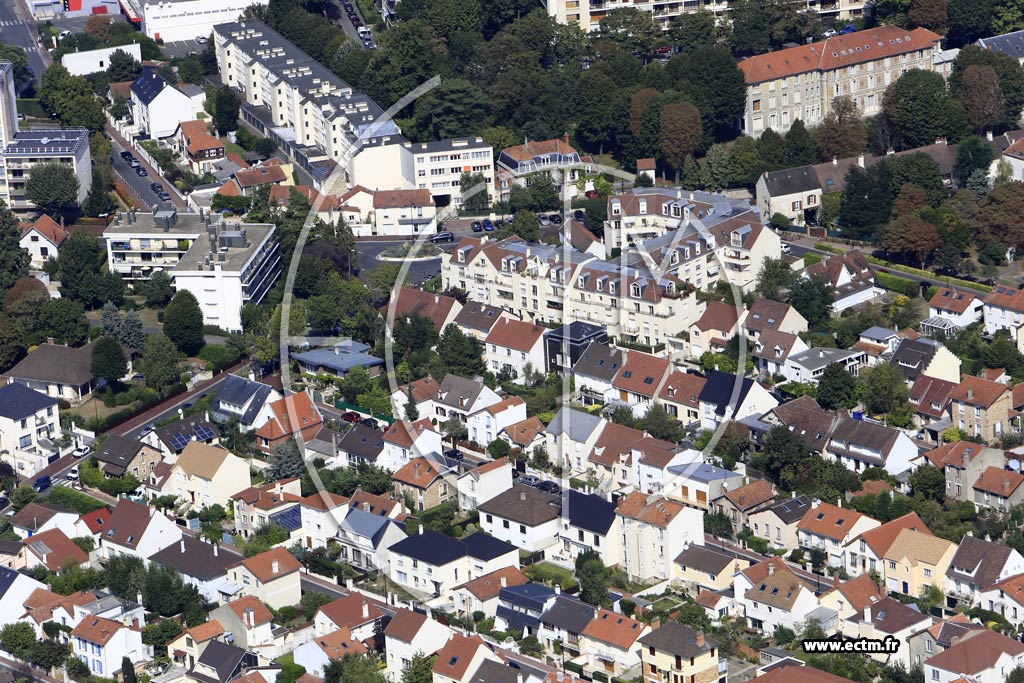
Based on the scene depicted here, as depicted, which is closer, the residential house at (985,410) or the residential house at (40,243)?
the residential house at (985,410)

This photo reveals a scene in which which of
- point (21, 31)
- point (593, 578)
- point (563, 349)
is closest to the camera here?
point (593, 578)

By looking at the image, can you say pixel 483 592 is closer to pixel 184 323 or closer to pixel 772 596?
pixel 772 596

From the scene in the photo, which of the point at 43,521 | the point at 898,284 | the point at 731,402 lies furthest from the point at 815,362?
the point at 43,521

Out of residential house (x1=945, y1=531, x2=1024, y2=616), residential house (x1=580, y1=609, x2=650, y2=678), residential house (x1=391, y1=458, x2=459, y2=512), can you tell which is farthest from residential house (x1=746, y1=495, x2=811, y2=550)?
residential house (x1=391, y1=458, x2=459, y2=512)

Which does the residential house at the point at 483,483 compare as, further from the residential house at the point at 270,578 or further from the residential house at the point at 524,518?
the residential house at the point at 270,578

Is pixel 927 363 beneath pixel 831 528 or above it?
above

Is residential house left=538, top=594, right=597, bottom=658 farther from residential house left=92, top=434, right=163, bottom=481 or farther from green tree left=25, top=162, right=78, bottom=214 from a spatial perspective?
green tree left=25, top=162, right=78, bottom=214

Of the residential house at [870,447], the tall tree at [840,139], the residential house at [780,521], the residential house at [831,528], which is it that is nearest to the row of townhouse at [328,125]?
the tall tree at [840,139]
